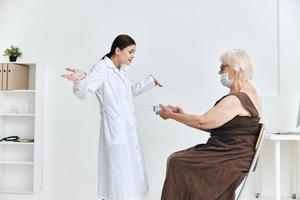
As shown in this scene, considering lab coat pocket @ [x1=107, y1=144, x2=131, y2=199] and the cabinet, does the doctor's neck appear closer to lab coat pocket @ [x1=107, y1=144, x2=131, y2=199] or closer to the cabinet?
lab coat pocket @ [x1=107, y1=144, x2=131, y2=199]

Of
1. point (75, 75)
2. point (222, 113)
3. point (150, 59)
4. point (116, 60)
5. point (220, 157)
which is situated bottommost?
point (220, 157)

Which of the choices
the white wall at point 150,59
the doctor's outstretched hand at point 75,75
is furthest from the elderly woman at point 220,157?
the white wall at point 150,59

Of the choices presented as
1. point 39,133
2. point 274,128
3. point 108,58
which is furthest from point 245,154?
point 39,133

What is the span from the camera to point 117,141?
2.82 meters

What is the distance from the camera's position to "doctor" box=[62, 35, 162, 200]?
9.23 feet

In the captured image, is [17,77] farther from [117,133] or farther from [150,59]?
[117,133]

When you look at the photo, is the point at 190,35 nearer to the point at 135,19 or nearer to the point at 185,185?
the point at 135,19

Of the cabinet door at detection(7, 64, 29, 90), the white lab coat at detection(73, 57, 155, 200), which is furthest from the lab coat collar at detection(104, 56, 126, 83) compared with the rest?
the cabinet door at detection(7, 64, 29, 90)

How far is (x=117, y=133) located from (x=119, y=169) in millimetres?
235

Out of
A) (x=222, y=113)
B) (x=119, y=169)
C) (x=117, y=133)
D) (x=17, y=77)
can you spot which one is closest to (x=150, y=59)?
(x=17, y=77)

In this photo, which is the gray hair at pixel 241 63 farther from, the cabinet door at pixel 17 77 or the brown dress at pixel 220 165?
the cabinet door at pixel 17 77

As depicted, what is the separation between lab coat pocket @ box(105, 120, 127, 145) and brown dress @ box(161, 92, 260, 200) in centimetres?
57

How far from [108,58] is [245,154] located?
1187 millimetres

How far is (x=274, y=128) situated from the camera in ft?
12.6
